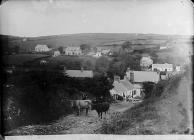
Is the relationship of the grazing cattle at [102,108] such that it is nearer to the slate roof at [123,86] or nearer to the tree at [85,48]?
the slate roof at [123,86]

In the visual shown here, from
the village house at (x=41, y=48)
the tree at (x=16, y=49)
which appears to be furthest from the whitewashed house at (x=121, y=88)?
the tree at (x=16, y=49)

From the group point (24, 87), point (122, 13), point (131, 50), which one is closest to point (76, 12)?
point (122, 13)

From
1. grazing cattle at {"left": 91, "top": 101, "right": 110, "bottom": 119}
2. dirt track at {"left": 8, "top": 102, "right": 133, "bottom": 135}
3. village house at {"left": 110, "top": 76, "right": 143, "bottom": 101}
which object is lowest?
dirt track at {"left": 8, "top": 102, "right": 133, "bottom": 135}

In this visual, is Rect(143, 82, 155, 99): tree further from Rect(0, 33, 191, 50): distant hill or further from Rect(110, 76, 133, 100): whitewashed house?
Rect(0, 33, 191, 50): distant hill

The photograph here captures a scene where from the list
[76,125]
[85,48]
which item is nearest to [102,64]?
[85,48]

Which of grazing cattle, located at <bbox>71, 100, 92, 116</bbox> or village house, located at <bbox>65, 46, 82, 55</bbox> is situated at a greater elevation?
village house, located at <bbox>65, 46, 82, 55</bbox>

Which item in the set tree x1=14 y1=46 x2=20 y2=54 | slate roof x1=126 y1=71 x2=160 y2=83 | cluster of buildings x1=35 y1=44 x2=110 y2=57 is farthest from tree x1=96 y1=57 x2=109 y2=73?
tree x1=14 y1=46 x2=20 y2=54
